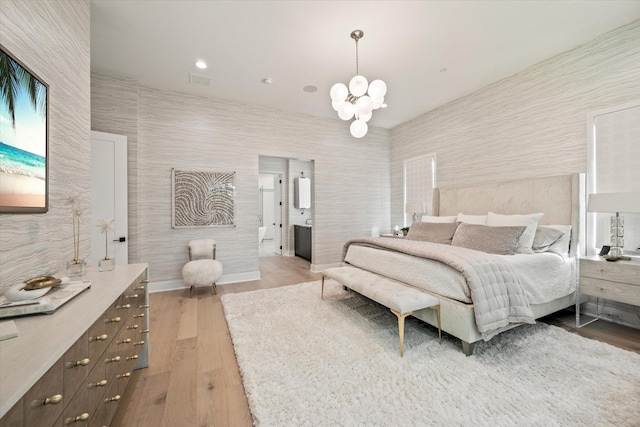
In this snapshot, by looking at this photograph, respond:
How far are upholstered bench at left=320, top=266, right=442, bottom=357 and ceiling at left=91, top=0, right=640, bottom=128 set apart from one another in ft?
8.31

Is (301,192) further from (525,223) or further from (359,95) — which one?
(525,223)

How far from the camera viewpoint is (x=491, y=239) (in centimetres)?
282

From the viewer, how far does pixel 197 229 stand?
160 inches

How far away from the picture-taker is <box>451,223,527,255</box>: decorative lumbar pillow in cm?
272

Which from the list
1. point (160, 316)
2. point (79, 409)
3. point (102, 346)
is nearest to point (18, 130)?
point (102, 346)

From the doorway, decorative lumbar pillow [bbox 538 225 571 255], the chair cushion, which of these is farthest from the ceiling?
the doorway

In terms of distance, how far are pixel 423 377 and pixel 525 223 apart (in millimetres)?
2288

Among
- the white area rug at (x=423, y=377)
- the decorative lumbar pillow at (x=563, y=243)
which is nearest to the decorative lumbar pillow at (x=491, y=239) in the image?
the decorative lumbar pillow at (x=563, y=243)

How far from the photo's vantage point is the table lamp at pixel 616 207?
219 centimetres

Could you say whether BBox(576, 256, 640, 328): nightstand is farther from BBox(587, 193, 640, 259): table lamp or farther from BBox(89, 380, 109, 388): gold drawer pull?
BBox(89, 380, 109, 388): gold drawer pull

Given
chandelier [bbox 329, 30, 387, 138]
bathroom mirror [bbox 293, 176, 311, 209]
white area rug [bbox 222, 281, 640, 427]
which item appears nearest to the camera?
white area rug [bbox 222, 281, 640, 427]

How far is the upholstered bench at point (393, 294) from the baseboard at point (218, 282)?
6.39 feet

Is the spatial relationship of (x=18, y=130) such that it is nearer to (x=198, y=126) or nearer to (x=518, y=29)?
(x=198, y=126)

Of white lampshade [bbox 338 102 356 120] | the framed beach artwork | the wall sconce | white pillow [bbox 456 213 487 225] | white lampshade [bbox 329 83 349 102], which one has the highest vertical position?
white lampshade [bbox 329 83 349 102]
